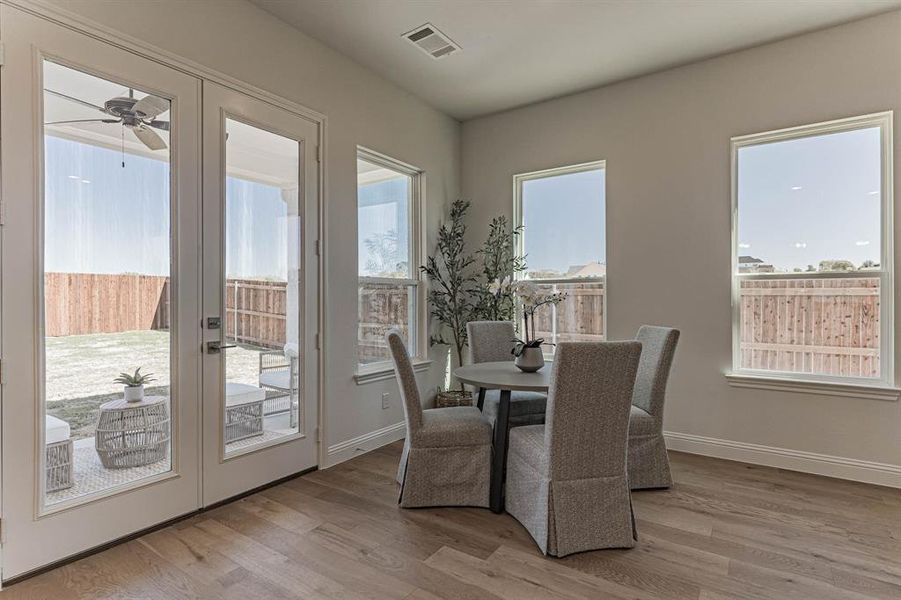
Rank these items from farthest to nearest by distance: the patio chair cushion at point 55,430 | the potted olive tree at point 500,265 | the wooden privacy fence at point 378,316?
1. the potted olive tree at point 500,265
2. the wooden privacy fence at point 378,316
3. the patio chair cushion at point 55,430

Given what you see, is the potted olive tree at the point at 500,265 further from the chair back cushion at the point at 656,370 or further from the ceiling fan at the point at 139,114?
the ceiling fan at the point at 139,114

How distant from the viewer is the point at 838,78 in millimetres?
3135

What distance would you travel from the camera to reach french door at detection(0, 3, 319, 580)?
6.48 feet

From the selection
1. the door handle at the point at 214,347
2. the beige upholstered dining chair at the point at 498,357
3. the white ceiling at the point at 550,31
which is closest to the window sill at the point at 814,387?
the beige upholstered dining chair at the point at 498,357

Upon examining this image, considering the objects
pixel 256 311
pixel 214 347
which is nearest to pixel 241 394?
pixel 214 347

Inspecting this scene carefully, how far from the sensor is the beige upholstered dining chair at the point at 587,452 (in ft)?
6.89

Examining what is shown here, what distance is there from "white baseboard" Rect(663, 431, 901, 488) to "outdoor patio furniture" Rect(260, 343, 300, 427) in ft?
9.35

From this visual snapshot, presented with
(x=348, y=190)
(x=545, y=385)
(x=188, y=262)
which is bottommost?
(x=545, y=385)

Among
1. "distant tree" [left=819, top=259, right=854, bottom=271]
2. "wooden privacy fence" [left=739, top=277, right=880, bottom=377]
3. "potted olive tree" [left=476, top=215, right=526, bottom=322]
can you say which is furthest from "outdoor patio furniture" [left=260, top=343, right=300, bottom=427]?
"distant tree" [left=819, top=259, right=854, bottom=271]

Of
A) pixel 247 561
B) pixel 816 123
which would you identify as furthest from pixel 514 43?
pixel 247 561

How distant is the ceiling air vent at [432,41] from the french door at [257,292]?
3.07 feet

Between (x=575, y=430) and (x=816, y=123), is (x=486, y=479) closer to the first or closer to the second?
(x=575, y=430)

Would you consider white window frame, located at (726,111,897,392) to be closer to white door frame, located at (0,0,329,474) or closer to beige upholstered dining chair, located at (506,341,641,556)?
beige upholstered dining chair, located at (506,341,641,556)

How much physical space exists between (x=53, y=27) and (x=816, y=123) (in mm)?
4394
